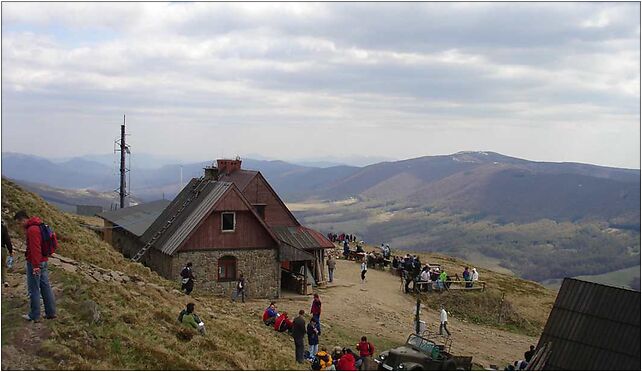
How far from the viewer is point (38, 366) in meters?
14.3

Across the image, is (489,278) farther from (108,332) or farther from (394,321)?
(108,332)

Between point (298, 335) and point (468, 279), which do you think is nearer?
point (298, 335)

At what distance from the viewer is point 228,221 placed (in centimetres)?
3644

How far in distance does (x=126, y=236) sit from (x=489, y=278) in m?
33.3

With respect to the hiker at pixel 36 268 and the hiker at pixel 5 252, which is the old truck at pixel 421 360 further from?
the hiker at pixel 5 252

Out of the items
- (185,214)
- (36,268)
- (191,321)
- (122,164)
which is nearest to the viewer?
(36,268)

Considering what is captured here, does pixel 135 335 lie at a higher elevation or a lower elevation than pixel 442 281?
higher

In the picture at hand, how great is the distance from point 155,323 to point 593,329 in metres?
15.4

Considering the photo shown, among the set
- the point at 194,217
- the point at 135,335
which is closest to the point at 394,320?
the point at 194,217

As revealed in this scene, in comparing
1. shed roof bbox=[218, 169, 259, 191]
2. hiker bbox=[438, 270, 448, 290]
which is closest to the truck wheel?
hiker bbox=[438, 270, 448, 290]

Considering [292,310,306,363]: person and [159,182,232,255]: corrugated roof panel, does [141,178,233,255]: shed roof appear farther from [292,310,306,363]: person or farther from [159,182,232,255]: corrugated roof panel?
[292,310,306,363]: person

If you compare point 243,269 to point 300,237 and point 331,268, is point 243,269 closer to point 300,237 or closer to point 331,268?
point 300,237

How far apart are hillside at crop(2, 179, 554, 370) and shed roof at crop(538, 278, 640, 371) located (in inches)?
222

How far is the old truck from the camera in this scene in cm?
2330
